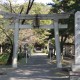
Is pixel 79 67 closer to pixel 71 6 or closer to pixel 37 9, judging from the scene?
pixel 71 6

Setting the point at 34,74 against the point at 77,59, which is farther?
the point at 34,74

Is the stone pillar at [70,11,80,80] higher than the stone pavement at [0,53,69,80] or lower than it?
higher

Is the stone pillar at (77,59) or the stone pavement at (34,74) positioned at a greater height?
the stone pillar at (77,59)

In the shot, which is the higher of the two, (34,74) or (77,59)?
(77,59)

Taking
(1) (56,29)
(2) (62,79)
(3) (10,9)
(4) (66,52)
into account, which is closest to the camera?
(2) (62,79)

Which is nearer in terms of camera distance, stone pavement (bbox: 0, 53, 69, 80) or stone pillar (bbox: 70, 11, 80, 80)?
stone pillar (bbox: 70, 11, 80, 80)

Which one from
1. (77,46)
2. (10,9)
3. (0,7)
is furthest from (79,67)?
(0,7)

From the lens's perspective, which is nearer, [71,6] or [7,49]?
[71,6]

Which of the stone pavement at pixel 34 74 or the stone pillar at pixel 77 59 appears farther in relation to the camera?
the stone pavement at pixel 34 74

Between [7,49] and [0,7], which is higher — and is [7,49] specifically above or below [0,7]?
below

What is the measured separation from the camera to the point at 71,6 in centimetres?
2330

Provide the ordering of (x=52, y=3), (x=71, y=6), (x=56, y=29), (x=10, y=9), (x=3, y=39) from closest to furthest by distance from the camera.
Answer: (x=71, y=6) → (x=56, y=29) → (x=52, y=3) → (x=10, y=9) → (x=3, y=39)

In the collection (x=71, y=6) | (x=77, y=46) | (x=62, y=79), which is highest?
(x=71, y=6)

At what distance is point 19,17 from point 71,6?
444 centimetres
